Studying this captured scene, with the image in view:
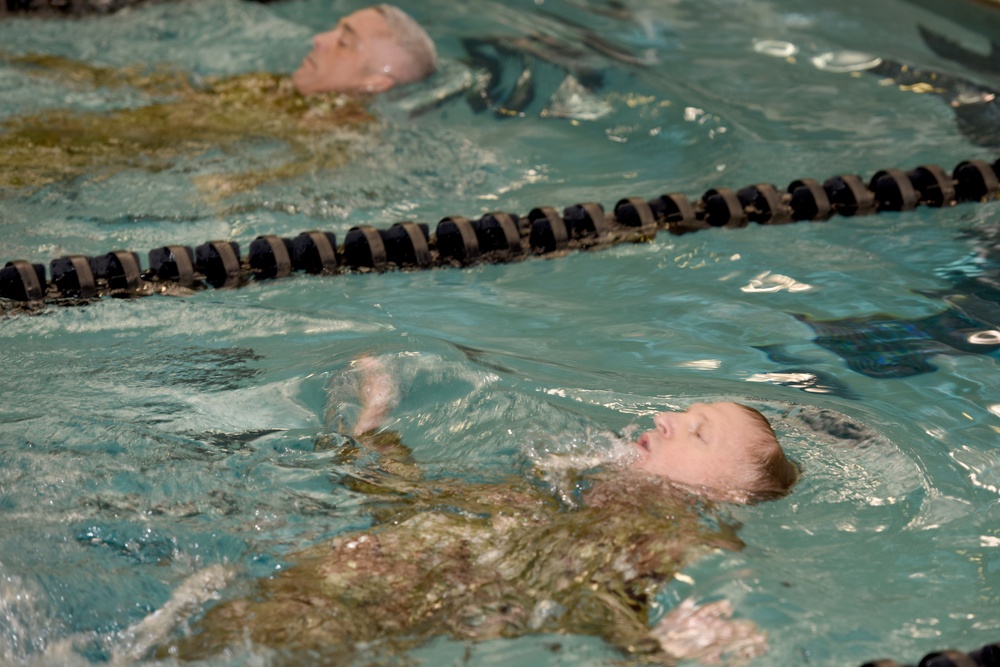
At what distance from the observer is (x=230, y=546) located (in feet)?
6.35

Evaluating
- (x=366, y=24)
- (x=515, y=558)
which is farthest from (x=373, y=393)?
(x=366, y=24)

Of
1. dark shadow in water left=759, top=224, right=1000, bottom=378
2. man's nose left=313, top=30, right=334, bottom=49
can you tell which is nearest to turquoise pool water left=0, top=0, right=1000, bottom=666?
dark shadow in water left=759, top=224, right=1000, bottom=378

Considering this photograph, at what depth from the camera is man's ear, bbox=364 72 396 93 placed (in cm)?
468

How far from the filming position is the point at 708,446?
2.17m

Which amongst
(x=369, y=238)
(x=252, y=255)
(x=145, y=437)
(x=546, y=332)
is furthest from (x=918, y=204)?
(x=145, y=437)

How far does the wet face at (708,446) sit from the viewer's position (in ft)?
7.01

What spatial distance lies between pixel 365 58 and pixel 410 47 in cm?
21

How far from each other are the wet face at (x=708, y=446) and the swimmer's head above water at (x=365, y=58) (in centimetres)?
287

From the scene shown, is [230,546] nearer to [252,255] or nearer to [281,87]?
[252,255]

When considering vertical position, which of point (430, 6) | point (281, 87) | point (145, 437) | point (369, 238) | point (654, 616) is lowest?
point (654, 616)

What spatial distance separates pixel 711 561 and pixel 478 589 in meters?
0.40

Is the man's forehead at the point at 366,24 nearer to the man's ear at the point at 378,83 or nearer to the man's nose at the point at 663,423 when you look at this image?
the man's ear at the point at 378,83

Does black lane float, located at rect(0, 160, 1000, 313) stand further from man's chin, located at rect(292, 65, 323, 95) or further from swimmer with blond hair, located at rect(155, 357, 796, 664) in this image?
man's chin, located at rect(292, 65, 323, 95)

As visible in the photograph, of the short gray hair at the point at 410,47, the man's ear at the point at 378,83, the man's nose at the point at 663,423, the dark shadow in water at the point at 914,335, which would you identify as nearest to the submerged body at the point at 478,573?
the man's nose at the point at 663,423
